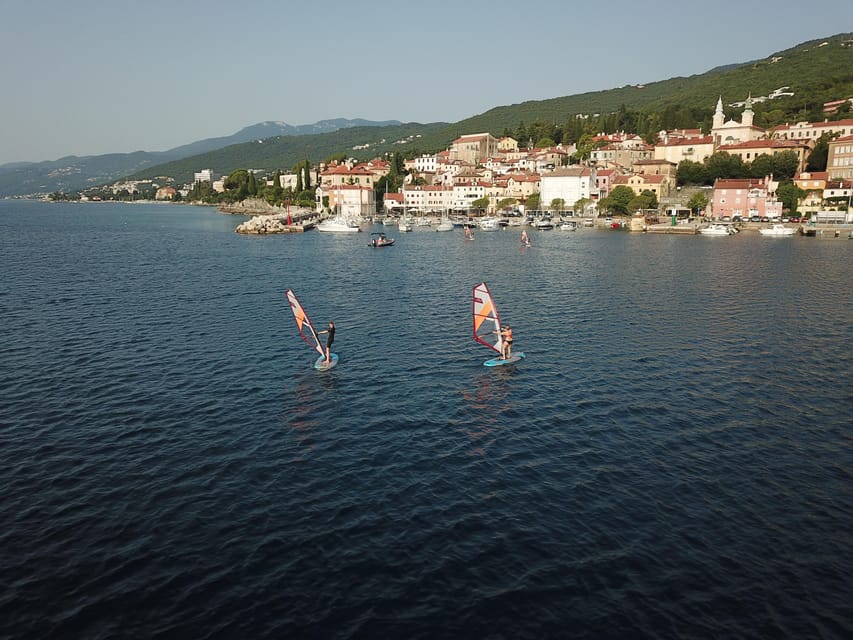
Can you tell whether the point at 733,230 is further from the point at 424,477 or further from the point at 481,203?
the point at 424,477

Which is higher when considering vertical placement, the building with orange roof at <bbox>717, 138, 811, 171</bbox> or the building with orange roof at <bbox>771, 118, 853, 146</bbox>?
the building with orange roof at <bbox>771, 118, 853, 146</bbox>

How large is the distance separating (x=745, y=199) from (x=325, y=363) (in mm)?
136900

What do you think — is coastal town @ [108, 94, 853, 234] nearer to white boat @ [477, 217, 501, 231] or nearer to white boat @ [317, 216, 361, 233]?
white boat @ [317, 216, 361, 233]

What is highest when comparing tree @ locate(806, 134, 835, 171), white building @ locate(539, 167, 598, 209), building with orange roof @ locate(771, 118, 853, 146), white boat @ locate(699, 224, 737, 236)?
building with orange roof @ locate(771, 118, 853, 146)

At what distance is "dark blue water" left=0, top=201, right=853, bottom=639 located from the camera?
14422 mm

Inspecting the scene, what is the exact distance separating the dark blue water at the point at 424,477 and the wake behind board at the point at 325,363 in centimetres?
55

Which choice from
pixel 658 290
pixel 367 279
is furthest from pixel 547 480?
pixel 367 279

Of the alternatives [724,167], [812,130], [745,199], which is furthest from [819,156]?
[745,199]

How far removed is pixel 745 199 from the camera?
139 metres

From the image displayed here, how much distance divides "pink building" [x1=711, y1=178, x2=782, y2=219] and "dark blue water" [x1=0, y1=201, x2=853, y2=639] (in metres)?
103

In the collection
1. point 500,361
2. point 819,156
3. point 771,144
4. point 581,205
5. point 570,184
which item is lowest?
point 500,361

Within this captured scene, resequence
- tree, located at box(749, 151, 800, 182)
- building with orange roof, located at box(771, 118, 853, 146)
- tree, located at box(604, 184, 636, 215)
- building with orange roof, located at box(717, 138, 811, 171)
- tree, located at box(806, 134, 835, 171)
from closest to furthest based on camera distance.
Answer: tree, located at box(749, 151, 800, 182) → tree, located at box(806, 134, 835, 171) → building with orange roof, located at box(717, 138, 811, 171) → building with orange roof, located at box(771, 118, 853, 146) → tree, located at box(604, 184, 636, 215)

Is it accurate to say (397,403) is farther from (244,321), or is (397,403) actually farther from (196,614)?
(244,321)

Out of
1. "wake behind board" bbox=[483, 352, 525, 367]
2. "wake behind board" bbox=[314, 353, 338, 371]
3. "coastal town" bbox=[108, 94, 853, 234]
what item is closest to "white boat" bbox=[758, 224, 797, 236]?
"coastal town" bbox=[108, 94, 853, 234]
